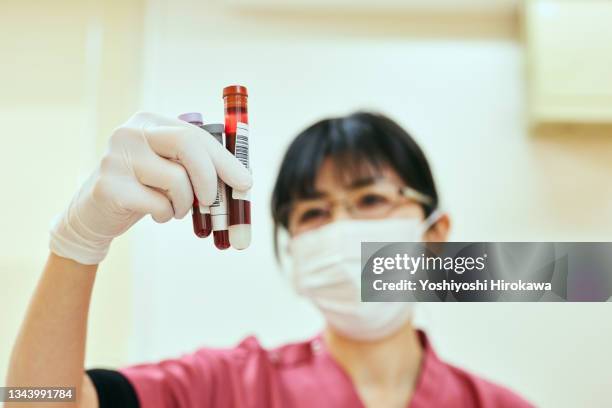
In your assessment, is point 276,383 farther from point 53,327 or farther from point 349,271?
point 53,327

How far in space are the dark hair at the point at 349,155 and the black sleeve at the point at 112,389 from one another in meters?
0.42

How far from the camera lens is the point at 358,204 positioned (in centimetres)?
95

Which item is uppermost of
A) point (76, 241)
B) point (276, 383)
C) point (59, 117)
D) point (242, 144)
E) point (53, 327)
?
point (59, 117)

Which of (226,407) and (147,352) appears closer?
(226,407)

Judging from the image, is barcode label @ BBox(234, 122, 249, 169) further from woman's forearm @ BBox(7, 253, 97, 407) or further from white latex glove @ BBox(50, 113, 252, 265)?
woman's forearm @ BBox(7, 253, 97, 407)

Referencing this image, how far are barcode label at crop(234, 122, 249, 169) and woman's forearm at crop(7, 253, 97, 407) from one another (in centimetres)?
26

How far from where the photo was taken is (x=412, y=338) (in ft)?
3.35

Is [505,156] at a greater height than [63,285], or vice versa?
[505,156]

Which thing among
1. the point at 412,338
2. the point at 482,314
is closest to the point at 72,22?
the point at 412,338

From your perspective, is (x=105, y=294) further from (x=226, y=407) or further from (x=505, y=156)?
(x=505, y=156)

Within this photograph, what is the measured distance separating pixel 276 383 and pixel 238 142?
0.53 metres

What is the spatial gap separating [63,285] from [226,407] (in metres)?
0.39

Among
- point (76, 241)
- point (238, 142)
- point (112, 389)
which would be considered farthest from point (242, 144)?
point (112, 389)

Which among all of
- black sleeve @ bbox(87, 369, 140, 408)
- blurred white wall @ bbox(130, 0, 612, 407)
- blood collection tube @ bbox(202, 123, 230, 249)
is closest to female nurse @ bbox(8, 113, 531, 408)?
black sleeve @ bbox(87, 369, 140, 408)
